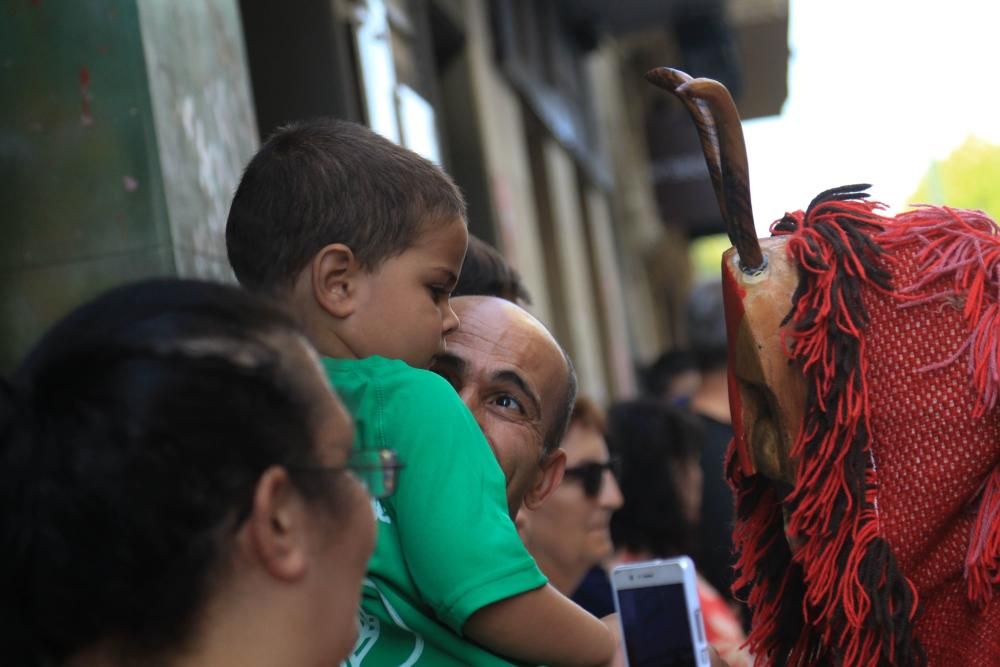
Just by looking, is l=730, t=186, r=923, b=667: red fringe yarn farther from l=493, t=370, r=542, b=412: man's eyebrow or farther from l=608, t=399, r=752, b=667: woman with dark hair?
l=608, t=399, r=752, b=667: woman with dark hair

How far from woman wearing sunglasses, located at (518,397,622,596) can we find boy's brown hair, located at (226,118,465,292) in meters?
1.88

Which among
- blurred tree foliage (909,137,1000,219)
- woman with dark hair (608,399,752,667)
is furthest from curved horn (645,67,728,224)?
blurred tree foliage (909,137,1000,219)

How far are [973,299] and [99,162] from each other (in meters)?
2.01

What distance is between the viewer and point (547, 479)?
8.26ft

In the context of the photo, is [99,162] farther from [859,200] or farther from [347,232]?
[859,200]

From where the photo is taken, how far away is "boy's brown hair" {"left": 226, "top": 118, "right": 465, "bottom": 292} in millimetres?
2100

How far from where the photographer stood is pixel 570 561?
398cm

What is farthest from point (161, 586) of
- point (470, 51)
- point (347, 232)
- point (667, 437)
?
point (470, 51)

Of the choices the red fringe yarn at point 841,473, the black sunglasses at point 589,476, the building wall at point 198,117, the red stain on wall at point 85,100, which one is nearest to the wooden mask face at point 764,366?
the red fringe yarn at point 841,473

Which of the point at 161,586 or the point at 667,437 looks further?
the point at 667,437

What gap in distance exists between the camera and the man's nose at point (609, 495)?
415cm

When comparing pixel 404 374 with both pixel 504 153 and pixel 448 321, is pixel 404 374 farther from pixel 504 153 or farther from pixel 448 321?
pixel 504 153

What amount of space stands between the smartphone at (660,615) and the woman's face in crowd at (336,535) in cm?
93

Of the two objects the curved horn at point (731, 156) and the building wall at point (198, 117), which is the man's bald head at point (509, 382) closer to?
the curved horn at point (731, 156)
